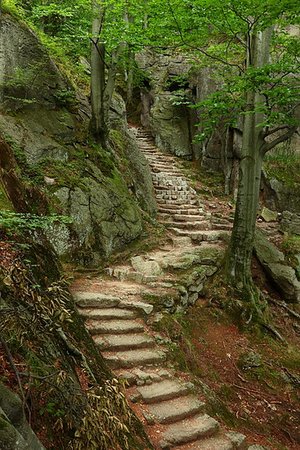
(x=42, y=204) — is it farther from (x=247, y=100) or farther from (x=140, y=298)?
(x=247, y=100)

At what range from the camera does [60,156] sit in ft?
29.4

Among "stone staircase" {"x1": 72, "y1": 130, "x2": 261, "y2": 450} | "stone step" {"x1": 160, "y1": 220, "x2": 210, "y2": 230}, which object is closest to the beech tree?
"stone staircase" {"x1": 72, "y1": 130, "x2": 261, "y2": 450}

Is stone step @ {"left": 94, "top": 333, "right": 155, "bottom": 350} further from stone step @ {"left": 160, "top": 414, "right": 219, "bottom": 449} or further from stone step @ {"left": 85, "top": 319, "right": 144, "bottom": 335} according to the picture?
stone step @ {"left": 160, "top": 414, "right": 219, "bottom": 449}

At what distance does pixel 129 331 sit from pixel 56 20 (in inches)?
507

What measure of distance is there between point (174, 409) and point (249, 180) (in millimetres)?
5334

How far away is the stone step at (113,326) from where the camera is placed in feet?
19.1

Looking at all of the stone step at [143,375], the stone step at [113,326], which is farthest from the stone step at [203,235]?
the stone step at [143,375]

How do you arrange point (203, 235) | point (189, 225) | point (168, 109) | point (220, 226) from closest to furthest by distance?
point (203, 235)
point (189, 225)
point (220, 226)
point (168, 109)

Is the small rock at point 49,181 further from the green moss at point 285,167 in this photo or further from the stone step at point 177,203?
the green moss at point 285,167

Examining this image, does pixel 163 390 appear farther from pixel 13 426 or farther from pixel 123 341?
pixel 13 426

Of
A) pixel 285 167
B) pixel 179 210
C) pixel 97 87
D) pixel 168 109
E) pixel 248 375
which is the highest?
pixel 168 109

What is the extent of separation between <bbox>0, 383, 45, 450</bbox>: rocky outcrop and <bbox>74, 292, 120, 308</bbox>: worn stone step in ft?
13.2

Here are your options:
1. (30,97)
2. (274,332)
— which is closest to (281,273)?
(274,332)

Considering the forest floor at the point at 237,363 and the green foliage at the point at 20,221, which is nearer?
the green foliage at the point at 20,221
